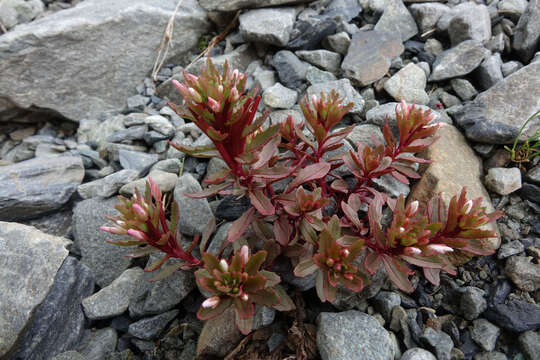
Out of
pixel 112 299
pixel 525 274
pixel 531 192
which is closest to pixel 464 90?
pixel 531 192

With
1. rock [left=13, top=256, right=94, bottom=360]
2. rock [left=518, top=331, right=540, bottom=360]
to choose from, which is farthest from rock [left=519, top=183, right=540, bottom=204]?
rock [left=13, top=256, right=94, bottom=360]

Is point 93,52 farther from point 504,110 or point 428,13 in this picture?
point 504,110

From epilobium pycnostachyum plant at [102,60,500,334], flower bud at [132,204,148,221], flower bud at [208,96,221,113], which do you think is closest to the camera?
flower bud at [208,96,221,113]

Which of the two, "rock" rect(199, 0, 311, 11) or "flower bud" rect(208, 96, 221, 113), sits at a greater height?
"flower bud" rect(208, 96, 221, 113)

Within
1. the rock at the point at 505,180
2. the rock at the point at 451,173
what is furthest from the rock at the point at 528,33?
the rock at the point at 505,180

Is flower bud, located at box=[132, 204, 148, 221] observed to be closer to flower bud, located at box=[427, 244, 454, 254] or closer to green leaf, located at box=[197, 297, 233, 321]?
green leaf, located at box=[197, 297, 233, 321]

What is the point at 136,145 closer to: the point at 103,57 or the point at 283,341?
the point at 103,57

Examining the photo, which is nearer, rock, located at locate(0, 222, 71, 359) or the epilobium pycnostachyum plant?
the epilobium pycnostachyum plant
